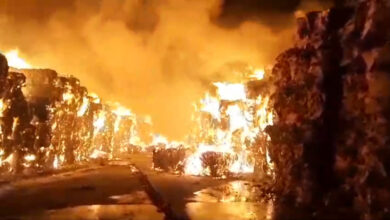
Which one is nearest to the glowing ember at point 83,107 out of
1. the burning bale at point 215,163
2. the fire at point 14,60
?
the fire at point 14,60

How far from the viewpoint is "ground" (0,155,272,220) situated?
58.4ft

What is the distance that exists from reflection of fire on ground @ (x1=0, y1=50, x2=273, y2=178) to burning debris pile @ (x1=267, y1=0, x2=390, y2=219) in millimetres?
12077

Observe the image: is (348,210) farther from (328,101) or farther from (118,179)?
(118,179)

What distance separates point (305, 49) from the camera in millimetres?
22609

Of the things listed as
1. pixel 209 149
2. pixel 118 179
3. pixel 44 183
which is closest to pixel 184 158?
pixel 209 149

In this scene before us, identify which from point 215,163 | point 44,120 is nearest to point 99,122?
point 44,120

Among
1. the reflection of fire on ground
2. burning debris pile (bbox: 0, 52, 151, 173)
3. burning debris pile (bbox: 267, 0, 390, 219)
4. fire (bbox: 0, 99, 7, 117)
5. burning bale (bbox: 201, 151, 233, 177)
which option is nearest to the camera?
burning debris pile (bbox: 267, 0, 390, 219)

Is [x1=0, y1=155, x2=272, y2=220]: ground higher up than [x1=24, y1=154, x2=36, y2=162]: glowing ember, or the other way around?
[x1=24, y1=154, x2=36, y2=162]: glowing ember

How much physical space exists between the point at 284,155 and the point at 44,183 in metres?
15.1

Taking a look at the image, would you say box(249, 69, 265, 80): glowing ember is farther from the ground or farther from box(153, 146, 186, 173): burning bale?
the ground

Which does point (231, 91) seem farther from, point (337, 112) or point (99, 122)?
point (337, 112)

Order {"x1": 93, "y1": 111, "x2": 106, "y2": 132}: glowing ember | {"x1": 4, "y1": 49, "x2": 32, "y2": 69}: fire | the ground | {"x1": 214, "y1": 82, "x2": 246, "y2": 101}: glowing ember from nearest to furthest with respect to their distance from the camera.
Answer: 1. the ground
2. {"x1": 214, "y1": 82, "x2": 246, "y2": 101}: glowing ember
3. {"x1": 4, "y1": 49, "x2": 32, "y2": 69}: fire
4. {"x1": 93, "y1": 111, "x2": 106, "y2": 132}: glowing ember

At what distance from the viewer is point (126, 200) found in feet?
71.7

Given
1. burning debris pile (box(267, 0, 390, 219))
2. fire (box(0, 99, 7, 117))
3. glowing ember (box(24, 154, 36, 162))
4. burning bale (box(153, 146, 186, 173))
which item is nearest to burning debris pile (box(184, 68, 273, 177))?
burning bale (box(153, 146, 186, 173))
